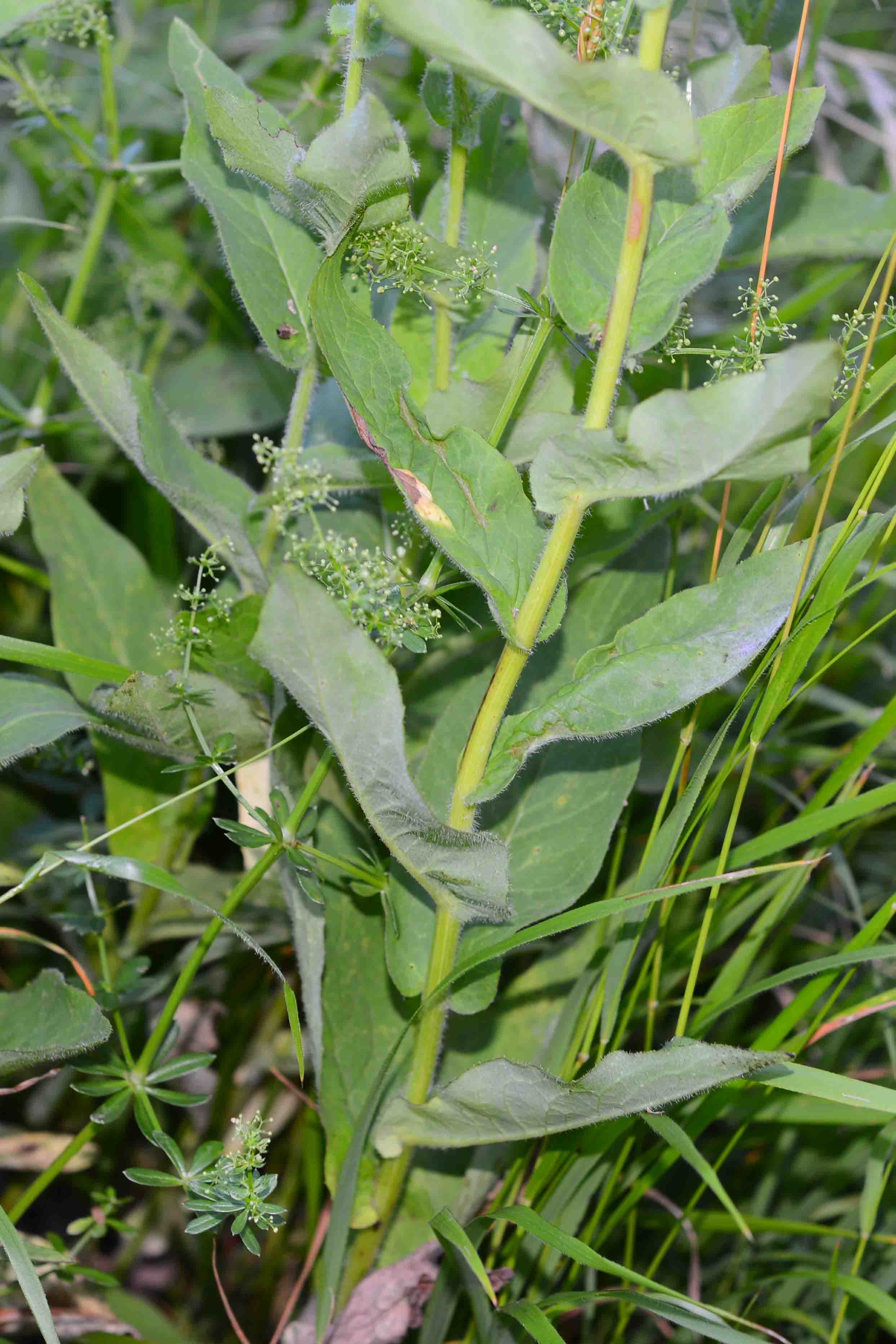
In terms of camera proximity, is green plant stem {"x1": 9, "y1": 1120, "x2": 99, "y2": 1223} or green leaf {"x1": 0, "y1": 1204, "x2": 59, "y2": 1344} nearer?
green leaf {"x1": 0, "y1": 1204, "x2": 59, "y2": 1344}

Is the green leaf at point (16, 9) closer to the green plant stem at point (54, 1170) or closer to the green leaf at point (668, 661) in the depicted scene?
the green leaf at point (668, 661)

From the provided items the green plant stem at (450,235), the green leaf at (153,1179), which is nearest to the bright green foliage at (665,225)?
the green plant stem at (450,235)

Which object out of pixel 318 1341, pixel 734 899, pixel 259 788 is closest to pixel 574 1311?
pixel 318 1341

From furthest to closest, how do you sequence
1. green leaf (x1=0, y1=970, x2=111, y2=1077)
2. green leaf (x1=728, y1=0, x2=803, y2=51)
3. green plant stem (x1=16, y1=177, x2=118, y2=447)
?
green plant stem (x1=16, y1=177, x2=118, y2=447) → green leaf (x1=728, y1=0, x2=803, y2=51) → green leaf (x1=0, y1=970, x2=111, y2=1077)

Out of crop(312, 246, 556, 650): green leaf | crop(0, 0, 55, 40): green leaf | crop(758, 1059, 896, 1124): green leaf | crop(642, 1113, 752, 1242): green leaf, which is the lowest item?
crop(642, 1113, 752, 1242): green leaf

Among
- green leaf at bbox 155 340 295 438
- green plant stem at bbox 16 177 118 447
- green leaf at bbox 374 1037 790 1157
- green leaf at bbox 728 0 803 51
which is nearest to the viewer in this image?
green leaf at bbox 374 1037 790 1157

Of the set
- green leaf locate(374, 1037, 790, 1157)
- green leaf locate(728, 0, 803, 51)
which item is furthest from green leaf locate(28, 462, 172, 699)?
green leaf locate(728, 0, 803, 51)

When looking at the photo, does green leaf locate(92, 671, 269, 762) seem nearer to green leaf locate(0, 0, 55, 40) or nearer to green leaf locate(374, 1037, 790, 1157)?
green leaf locate(374, 1037, 790, 1157)
